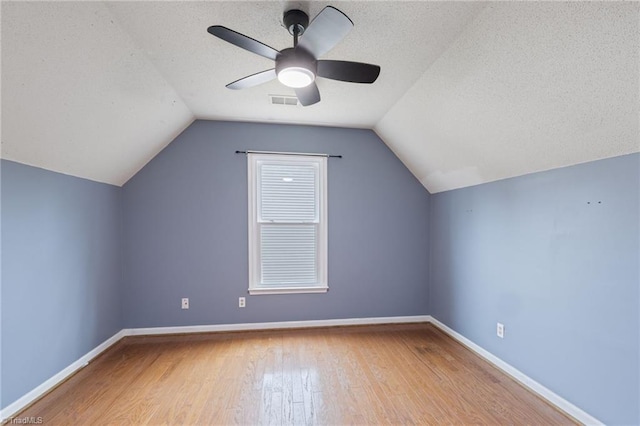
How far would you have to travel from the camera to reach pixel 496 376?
2410mm

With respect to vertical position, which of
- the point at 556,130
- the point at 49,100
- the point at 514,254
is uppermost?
the point at 49,100

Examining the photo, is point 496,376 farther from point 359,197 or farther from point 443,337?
point 359,197

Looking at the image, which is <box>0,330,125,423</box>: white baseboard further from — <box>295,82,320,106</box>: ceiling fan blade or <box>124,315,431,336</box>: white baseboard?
<box>295,82,320,106</box>: ceiling fan blade

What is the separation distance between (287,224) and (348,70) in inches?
84.4

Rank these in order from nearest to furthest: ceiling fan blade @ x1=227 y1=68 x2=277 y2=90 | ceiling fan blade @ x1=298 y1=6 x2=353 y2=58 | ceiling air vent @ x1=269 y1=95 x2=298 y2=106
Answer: ceiling fan blade @ x1=298 y1=6 x2=353 y2=58
ceiling fan blade @ x1=227 y1=68 x2=277 y2=90
ceiling air vent @ x1=269 y1=95 x2=298 y2=106

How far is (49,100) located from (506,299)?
3.72 meters

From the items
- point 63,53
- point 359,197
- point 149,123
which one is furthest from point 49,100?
point 359,197

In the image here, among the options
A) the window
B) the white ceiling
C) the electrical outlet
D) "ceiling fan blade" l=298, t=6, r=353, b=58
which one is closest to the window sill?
the window

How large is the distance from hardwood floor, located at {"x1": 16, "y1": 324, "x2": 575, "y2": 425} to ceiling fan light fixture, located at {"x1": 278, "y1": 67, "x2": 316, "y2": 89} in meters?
2.21

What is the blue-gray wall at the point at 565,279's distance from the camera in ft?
5.41

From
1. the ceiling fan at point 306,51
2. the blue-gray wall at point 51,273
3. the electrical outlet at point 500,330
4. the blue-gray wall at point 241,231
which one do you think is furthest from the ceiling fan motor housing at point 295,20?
the electrical outlet at point 500,330

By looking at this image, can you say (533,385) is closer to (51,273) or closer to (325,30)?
(325,30)

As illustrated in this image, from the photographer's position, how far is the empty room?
5.21 feet

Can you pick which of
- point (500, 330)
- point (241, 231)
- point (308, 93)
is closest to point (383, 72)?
point (308, 93)
